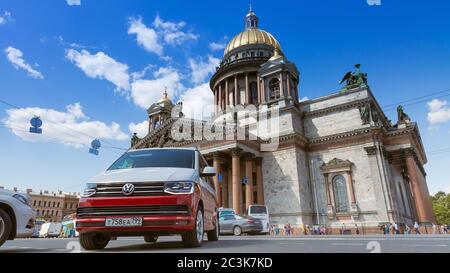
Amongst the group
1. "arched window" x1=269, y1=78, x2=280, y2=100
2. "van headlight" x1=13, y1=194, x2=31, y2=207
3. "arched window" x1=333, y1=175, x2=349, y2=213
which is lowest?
"van headlight" x1=13, y1=194, x2=31, y2=207

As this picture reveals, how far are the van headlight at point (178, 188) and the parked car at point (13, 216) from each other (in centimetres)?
311

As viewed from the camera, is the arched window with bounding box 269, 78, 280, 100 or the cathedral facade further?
the arched window with bounding box 269, 78, 280, 100

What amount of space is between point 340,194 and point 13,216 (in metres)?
29.0

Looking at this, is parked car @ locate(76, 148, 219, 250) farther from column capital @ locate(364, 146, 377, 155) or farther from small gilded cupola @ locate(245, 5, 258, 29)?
small gilded cupola @ locate(245, 5, 258, 29)

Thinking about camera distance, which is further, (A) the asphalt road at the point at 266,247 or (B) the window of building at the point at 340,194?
(B) the window of building at the point at 340,194

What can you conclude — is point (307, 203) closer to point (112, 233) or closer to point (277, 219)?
point (277, 219)

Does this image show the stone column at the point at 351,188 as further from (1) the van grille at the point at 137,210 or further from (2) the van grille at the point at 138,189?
(2) the van grille at the point at 138,189

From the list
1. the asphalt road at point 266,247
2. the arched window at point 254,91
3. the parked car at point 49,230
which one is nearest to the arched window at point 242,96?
the arched window at point 254,91

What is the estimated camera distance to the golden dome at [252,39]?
160ft

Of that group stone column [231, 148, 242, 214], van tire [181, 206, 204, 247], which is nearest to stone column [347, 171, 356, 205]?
stone column [231, 148, 242, 214]

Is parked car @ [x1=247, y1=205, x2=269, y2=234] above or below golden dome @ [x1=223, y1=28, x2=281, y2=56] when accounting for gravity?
below

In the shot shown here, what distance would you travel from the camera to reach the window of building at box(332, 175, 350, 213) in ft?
95.5

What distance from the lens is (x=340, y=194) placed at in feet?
97.5

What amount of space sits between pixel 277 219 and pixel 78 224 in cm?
2659
